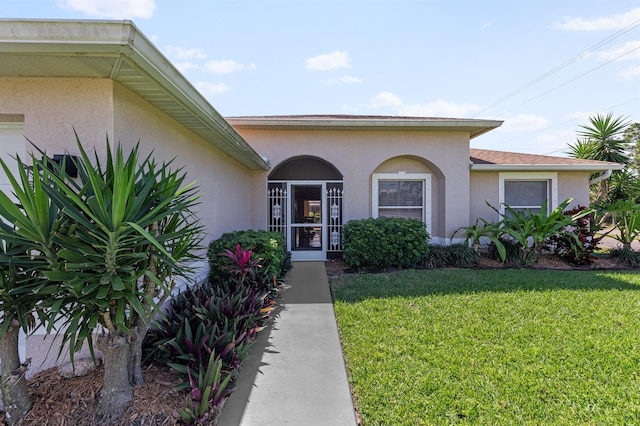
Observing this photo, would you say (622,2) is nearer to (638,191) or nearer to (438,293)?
(638,191)

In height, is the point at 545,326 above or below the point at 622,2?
below

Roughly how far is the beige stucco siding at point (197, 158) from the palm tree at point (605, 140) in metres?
18.8

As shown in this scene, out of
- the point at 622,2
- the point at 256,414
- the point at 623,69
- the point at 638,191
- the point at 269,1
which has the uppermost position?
the point at 623,69

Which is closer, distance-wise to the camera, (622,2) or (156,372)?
(156,372)

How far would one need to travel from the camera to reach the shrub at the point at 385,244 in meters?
8.30

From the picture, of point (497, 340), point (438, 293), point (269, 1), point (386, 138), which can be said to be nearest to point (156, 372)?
point (497, 340)

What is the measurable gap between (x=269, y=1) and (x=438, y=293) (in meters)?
7.54

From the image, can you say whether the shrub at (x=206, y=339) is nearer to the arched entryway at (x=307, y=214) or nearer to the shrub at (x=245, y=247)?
the shrub at (x=245, y=247)

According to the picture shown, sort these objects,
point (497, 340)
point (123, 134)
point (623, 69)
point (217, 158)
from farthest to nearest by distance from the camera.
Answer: point (623, 69)
point (217, 158)
point (497, 340)
point (123, 134)

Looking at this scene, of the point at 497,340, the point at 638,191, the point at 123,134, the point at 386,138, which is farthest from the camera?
the point at 638,191

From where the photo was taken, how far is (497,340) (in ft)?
13.6

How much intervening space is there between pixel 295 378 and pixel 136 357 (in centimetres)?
169

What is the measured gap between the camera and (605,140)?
16.7m

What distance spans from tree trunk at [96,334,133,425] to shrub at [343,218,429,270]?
6279 mm
